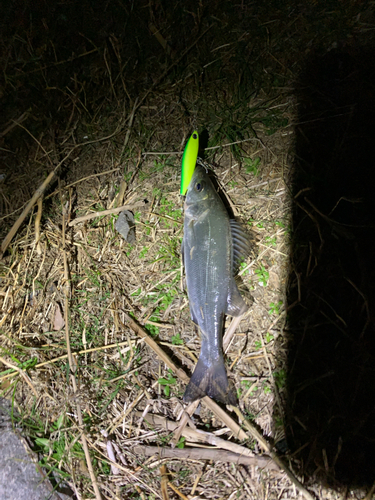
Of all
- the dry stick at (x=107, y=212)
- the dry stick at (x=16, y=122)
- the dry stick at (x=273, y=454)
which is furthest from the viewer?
the dry stick at (x=16, y=122)

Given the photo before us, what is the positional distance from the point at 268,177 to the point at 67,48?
2.78 m

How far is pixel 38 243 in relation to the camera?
296cm

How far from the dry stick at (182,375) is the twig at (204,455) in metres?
0.16

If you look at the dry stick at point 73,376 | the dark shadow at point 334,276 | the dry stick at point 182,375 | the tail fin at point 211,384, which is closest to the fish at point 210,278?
the tail fin at point 211,384

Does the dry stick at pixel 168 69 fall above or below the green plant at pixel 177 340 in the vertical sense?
above

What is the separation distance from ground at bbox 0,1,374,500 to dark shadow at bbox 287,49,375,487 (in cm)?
2

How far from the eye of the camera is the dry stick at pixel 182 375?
243 cm

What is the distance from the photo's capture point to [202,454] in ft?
7.94

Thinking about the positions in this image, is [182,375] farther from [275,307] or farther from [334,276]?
[334,276]

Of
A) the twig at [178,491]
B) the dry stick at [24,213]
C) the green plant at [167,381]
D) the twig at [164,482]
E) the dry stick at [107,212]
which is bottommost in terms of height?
the twig at [178,491]

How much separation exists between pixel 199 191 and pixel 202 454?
235 centimetres

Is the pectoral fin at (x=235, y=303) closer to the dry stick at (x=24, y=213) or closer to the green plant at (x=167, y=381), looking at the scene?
the green plant at (x=167, y=381)

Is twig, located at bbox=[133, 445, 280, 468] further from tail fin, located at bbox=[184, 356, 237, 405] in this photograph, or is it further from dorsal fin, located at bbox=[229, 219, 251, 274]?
dorsal fin, located at bbox=[229, 219, 251, 274]

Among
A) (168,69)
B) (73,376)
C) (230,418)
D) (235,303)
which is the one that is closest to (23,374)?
(73,376)
